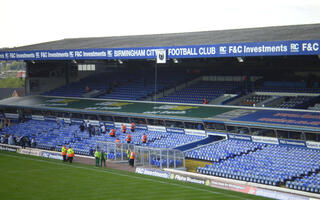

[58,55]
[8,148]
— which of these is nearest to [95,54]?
[58,55]

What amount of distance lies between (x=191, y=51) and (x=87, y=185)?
15861 millimetres

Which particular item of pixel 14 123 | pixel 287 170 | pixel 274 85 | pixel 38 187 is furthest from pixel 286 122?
pixel 14 123

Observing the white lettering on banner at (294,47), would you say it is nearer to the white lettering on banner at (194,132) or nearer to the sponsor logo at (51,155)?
the white lettering on banner at (194,132)

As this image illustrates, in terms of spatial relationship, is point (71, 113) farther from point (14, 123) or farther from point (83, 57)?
point (14, 123)

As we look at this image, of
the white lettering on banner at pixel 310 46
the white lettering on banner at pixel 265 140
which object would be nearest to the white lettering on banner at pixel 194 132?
the white lettering on banner at pixel 265 140

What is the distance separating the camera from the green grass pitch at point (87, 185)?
858 inches

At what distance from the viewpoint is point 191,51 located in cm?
3662

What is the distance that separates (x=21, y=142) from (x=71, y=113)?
20.7 ft

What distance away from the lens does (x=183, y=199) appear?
21.0m

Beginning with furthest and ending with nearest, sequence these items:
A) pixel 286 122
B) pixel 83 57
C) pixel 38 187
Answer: pixel 83 57
pixel 286 122
pixel 38 187

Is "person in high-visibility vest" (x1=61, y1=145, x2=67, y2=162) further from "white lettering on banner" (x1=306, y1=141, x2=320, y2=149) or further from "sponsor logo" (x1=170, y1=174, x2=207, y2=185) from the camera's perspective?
"white lettering on banner" (x1=306, y1=141, x2=320, y2=149)

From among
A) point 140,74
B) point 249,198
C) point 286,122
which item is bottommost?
point 249,198

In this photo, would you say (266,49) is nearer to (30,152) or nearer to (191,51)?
(191,51)

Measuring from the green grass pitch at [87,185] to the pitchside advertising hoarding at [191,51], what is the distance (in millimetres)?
11651
